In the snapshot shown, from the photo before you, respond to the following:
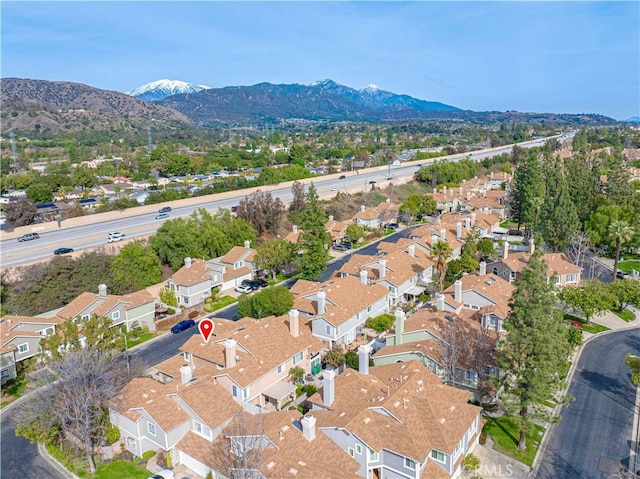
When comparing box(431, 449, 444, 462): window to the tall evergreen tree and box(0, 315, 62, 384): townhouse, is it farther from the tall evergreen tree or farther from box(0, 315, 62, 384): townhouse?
the tall evergreen tree

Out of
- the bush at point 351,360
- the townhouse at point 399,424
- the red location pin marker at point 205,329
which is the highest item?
the red location pin marker at point 205,329

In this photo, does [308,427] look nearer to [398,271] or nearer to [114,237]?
[398,271]

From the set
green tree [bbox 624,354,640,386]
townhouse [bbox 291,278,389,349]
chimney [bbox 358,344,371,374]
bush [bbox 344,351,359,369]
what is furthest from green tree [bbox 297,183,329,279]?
green tree [bbox 624,354,640,386]

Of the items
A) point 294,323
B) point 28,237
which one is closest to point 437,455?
point 294,323

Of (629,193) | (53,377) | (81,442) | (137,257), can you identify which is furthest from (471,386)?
(629,193)

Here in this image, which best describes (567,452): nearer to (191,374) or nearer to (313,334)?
(313,334)

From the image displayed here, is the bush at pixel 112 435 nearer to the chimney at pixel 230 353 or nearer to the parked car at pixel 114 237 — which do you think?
the chimney at pixel 230 353

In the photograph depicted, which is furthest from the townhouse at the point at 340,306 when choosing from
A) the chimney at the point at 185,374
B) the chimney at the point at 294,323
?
the chimney at the point at 185,374
